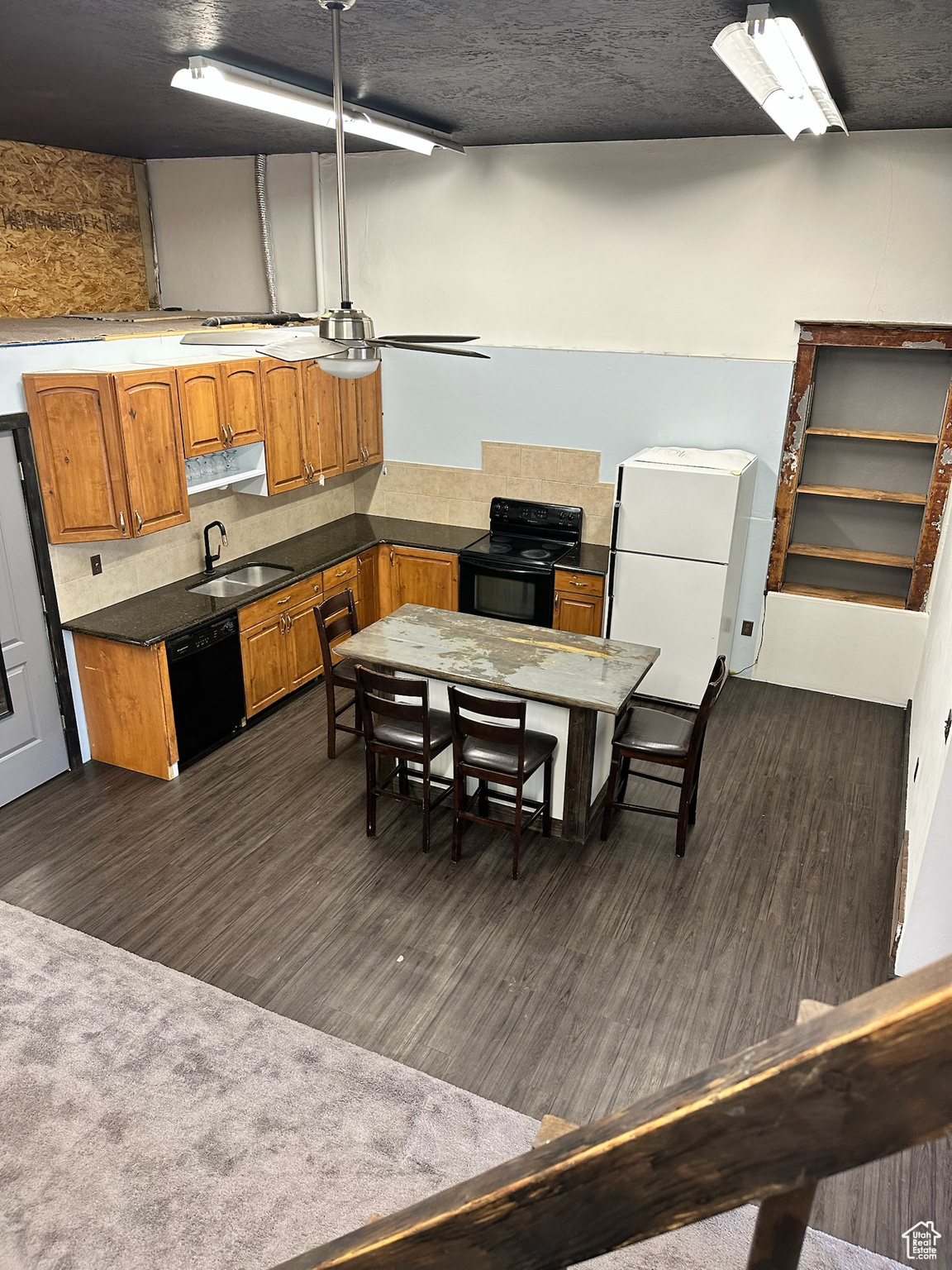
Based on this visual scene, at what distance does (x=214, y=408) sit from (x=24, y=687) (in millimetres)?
2061

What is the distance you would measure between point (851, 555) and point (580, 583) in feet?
6.66

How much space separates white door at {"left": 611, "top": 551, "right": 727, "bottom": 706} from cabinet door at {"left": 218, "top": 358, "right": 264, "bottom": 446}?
2.68 metres

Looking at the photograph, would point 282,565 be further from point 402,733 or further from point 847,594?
point 847,594

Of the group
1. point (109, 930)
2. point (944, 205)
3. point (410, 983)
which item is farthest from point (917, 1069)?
point (944, 205)

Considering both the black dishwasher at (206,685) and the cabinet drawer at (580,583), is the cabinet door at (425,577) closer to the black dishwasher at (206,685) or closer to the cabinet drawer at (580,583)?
the cabinet drawer at (580,583)

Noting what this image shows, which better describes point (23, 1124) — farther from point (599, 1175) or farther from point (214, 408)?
point (214, 408)

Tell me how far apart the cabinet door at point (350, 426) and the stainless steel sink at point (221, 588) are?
4.78 ft

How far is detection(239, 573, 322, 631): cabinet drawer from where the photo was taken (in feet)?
18.6

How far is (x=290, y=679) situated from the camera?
6289mm

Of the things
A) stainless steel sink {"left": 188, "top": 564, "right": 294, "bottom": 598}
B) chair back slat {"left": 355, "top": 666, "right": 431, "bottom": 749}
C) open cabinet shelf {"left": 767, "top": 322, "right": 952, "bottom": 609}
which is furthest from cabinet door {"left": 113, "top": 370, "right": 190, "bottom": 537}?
open cabinet shelf {"left": 767, "top": 322, "right": 952, "bottom": 609}

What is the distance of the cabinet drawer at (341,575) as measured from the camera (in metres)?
6.52

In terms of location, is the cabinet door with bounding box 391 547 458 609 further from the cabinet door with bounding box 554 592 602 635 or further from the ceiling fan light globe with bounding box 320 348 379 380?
the ceiling fan light globe with bounding box 320 348 379 380

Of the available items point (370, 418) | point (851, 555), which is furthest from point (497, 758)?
point (370, 418)

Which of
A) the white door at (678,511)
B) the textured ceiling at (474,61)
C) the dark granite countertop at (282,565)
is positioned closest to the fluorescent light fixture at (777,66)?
the textured ceiling at (474,61)
